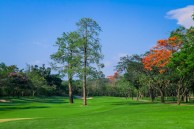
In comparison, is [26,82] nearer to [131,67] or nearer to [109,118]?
[131,67]

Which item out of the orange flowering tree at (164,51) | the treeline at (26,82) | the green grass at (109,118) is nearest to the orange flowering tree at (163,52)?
the orange flowering tree at (164,51)

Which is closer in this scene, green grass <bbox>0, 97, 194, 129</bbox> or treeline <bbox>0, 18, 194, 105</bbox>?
green grass <bbox>0, 97, 194, 129</bbox>

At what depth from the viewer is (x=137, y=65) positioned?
54.0 m

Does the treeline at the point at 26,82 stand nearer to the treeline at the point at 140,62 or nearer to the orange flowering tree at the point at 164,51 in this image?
the treeline at the point at 140,62

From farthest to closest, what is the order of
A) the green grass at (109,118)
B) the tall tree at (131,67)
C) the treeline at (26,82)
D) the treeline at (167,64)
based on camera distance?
1. the treeline at (26,82)
2. the tall tree at (131,67)
3. the treeline at (167,64)
4. the green grass at (109,118)

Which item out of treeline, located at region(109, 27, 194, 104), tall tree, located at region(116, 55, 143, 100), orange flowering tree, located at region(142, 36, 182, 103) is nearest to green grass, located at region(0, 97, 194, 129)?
treeline, located at region(109, 27, 194, 104)

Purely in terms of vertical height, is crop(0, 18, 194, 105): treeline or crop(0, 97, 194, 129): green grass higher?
crop(0, 18, 194, 105): treeline

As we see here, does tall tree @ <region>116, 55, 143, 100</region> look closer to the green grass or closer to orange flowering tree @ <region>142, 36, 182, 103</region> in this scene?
orange flowering tree @ <region>142, 36, 182, 103</region>

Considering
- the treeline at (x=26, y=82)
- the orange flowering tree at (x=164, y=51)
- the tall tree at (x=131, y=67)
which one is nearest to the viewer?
the orange flowering tree at (x=164, y=51)

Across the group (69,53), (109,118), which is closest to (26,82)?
(69,53)

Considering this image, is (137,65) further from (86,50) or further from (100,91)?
(100,91)

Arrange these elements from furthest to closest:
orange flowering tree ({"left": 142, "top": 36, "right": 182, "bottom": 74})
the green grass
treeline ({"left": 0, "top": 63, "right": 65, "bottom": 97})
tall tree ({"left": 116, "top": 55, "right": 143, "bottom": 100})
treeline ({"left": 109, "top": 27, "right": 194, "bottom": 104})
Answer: treeline ({"left": 0, "top": 63, "right": 65, "bottom": 97}), tall tree ({"left": 116, "top": 55, "right": 143, "bottom": 100}), orange flowering tree ({"left": 142, "top": 36, "right": 182, "bottom": 74}), treeline ({"left": 109, "top": 27, "right": 194, "bottom": 104}), the green grass

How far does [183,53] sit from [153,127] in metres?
21.9

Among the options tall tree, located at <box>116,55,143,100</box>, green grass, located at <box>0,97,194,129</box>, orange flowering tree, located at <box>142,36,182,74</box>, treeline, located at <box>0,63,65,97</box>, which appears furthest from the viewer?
treeline, located at <box>0,63,65,97</box>
